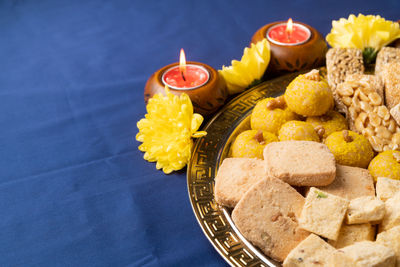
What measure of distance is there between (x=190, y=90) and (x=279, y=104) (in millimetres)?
254

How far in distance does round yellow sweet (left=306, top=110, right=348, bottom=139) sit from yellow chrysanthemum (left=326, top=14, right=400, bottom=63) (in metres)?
0.36

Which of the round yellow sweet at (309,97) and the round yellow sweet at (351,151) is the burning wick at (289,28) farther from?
the round yellow sweet at (351,151)

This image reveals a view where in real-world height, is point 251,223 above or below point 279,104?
below

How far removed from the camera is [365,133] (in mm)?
978

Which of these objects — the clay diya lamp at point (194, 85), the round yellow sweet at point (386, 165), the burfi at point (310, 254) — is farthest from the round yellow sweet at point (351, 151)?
the clay diya lamp at point (194, 85)

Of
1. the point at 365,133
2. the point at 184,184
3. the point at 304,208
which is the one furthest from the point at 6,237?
the point at 365,133

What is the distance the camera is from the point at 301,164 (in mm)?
847

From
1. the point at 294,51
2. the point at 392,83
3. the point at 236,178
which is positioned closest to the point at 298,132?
the point at 236,178

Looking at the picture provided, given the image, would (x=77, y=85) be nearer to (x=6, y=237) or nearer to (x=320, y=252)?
(x=6, y=237)

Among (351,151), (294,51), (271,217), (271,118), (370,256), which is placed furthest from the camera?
(294,51)

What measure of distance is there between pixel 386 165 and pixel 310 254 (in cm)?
31

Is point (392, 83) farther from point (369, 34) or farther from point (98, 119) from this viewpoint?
point (98, 119)

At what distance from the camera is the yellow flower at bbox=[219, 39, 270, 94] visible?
1224 millimetres

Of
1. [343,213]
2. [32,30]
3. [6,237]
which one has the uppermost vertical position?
[343,213]
